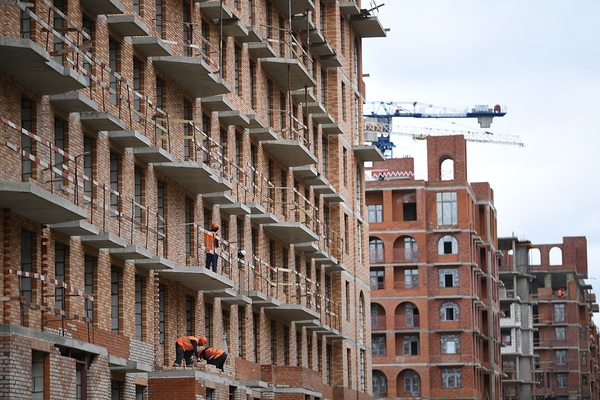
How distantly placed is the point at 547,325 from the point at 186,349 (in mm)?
123620

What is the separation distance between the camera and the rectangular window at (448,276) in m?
114

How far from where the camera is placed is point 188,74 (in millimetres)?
45156

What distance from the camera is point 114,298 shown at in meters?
40.9

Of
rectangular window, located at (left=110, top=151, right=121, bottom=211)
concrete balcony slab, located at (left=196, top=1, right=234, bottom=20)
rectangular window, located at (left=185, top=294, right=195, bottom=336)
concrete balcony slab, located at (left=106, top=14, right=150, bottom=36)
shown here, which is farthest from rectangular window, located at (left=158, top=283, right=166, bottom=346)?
concrete balcony slab, located at (left=196, top=1, right=234, bottom=20)

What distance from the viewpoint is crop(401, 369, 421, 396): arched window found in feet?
373

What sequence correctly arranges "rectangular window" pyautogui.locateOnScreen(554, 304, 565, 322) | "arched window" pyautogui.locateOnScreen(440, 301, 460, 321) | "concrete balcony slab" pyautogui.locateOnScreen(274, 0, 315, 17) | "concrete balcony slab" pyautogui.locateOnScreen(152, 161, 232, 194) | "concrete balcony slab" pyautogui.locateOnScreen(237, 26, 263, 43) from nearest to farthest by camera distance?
1. "concrete balcony slab" pyautogui.locateOnScreen(152, 161, 232, 194)
2. "concrete balcony slab" pyautogui.locateOnScreen(237, 26, 263, 43)
3. "concrete balcony slab" pyautogui.locateOnScreen(274, 0, 315, 17)
4. "arched window" pyautogui.locateOnScreen(440, 301, 460, 321)
5. "rectangular window" pyautogui.locateOnScreen(554, 304, 565, 322)

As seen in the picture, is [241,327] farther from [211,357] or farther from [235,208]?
[211,357]

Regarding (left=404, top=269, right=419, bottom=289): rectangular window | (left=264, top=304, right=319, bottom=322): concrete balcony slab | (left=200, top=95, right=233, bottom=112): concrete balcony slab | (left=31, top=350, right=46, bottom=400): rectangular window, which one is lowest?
(left=31, top=350, right=46, bottom=400): rectangular window

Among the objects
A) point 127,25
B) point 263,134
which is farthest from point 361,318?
point 127,25

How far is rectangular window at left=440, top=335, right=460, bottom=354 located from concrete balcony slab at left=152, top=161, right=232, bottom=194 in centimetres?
6817

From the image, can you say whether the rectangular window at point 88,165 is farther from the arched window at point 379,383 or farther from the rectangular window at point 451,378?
the rectangular window at point 451,378

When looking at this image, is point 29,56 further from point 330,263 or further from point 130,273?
point 330,263

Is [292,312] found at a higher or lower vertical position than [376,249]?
lower

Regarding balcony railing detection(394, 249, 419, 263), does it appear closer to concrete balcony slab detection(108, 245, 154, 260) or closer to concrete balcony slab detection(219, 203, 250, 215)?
concrete balcony slab detection(219, 203, 250, 215)
